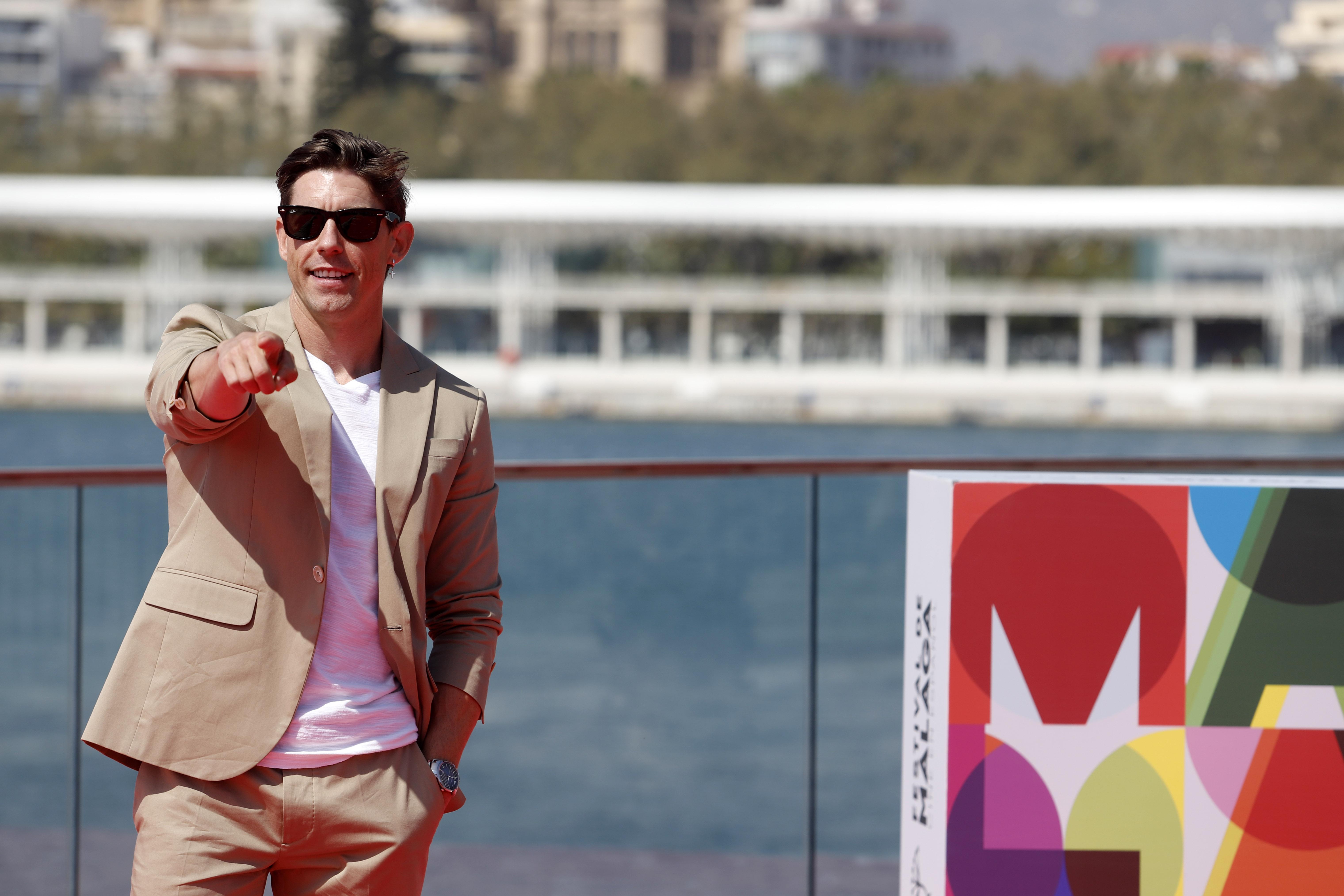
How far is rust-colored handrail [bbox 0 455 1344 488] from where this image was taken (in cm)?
303

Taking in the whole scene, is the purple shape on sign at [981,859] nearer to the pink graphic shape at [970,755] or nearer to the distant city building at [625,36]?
the pink graphic shape at [970,755]

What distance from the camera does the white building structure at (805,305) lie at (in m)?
39.7

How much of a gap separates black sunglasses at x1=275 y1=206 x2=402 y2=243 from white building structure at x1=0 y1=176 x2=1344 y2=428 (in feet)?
119

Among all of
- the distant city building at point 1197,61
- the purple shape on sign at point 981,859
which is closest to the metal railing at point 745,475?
the purple shape on sign at point 981,859

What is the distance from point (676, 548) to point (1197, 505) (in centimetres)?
151

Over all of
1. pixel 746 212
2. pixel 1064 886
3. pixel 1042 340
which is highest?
pixel 746 212

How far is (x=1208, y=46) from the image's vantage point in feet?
396

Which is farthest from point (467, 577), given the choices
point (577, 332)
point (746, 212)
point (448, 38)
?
point (448, 38)

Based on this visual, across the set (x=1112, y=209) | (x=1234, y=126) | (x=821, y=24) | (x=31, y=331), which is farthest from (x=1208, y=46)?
(x=31, y=331)

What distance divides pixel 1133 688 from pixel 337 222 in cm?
133

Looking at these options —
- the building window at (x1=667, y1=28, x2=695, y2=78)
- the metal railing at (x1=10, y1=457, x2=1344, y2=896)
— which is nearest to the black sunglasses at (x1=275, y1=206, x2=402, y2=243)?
the metal railing at (x1=10, y1=457, x2=1344, y2=896)

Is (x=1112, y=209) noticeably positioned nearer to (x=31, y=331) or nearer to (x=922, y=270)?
(x=922, y=270)

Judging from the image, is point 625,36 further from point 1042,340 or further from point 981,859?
point 981,859

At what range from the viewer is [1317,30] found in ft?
342
